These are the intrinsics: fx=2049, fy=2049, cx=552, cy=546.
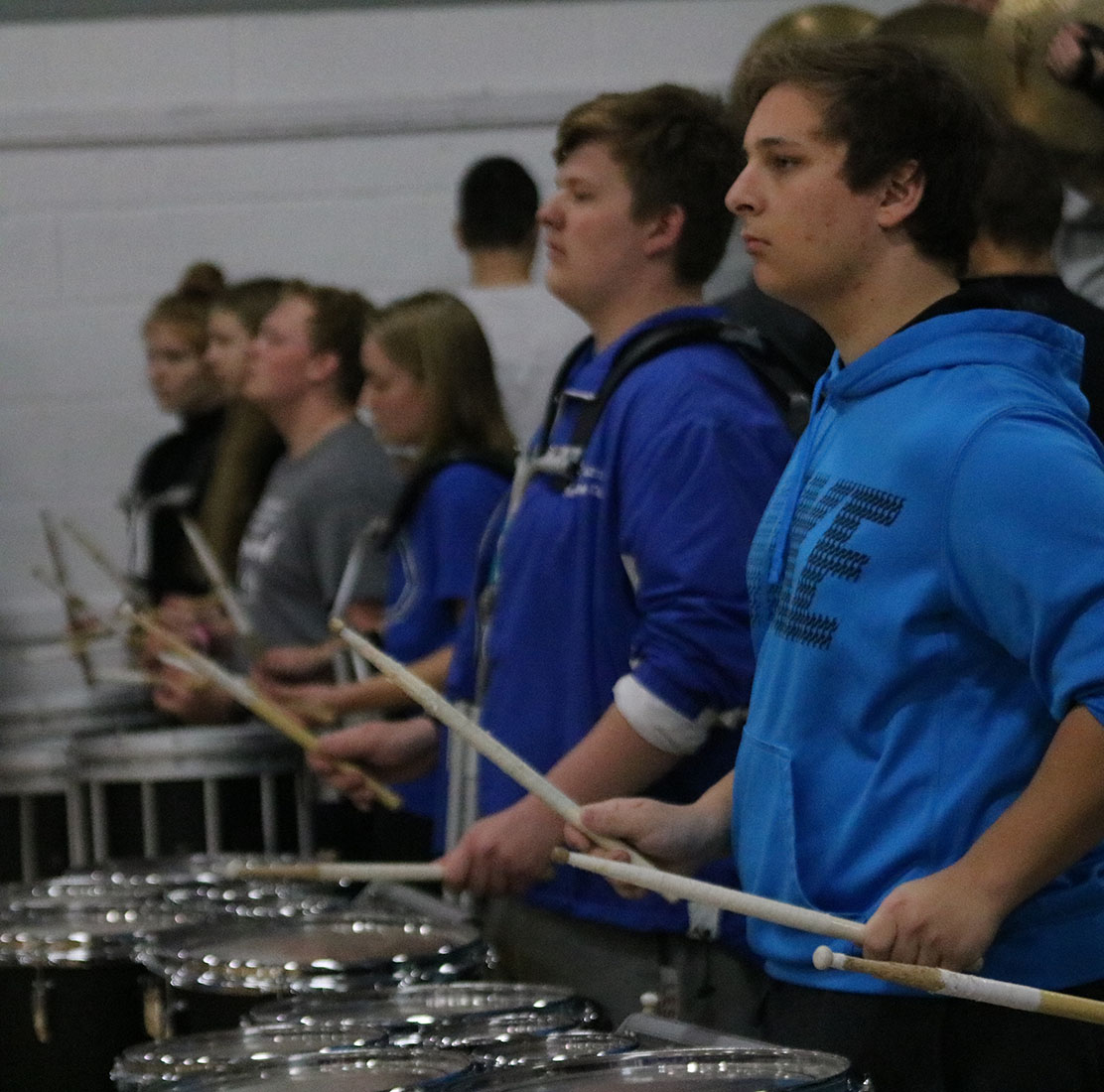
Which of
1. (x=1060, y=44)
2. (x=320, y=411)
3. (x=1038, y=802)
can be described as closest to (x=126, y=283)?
(x=320, y=411)

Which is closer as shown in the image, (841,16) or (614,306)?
(614,306)

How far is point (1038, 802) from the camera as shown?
139 centimetres

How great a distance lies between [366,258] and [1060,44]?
2.58 m

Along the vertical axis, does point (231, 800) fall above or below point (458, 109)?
below

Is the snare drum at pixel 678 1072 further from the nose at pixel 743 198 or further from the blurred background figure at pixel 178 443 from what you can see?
the blurred background figure at pixel 178 443

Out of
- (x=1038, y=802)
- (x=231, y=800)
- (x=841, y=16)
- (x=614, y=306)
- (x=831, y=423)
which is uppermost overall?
(x=841, y=16)

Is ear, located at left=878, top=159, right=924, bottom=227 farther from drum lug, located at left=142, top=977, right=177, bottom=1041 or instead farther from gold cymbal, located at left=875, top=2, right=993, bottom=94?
gold cymbal, located at left=875, top=2, right=993, bottom=94

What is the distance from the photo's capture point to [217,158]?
5.08 metres

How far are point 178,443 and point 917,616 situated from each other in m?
3.48

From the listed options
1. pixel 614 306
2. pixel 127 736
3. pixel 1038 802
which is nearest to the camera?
pixel 1038 802

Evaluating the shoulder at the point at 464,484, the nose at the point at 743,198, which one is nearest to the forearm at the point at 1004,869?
the nose at the point at 743,198

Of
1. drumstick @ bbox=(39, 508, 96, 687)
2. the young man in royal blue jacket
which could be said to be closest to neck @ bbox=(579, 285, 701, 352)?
the young man in royal blue jacket

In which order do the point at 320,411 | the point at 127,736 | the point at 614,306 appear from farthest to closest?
the point at 320,411 < the point at 127,736 < the point at 614,306

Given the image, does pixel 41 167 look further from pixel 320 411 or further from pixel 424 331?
pixel 424 331
